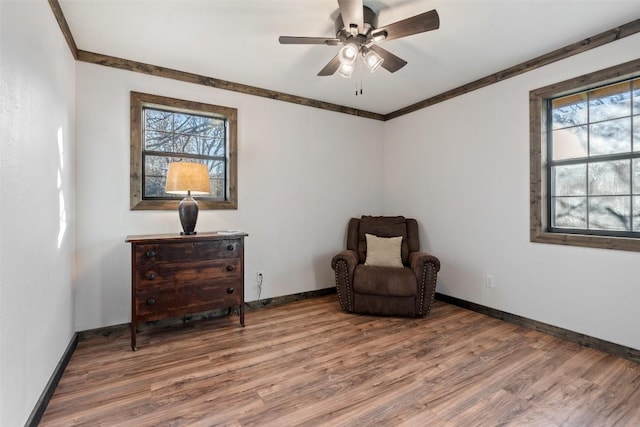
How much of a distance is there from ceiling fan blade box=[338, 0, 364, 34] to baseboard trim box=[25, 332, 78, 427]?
2.75 metres

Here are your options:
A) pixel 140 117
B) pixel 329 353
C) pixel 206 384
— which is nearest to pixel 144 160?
pixel 140 117

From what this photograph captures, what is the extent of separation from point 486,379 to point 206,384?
6.05 ft

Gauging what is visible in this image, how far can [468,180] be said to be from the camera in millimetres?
3359

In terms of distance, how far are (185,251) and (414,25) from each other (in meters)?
2.43

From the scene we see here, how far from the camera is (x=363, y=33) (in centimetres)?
203

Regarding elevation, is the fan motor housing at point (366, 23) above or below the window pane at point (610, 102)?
above

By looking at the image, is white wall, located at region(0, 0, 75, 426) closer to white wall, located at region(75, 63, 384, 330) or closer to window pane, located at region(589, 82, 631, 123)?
white wall, located at region(75, 63, 384, 330)

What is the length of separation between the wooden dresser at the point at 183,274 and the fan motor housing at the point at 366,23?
1.90 meters

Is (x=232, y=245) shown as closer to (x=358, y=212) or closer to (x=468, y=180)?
(x=358, y=212)

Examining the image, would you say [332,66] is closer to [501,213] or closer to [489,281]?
[501,213]

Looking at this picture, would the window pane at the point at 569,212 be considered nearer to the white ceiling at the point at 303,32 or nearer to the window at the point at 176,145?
the white ceiling at the point at 303,32

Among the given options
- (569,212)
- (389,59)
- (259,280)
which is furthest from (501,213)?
(259,280)

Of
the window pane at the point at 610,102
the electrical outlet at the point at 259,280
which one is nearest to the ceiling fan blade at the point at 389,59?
the window pane at the point at 610,102

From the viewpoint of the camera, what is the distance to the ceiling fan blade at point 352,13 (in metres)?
1.73
